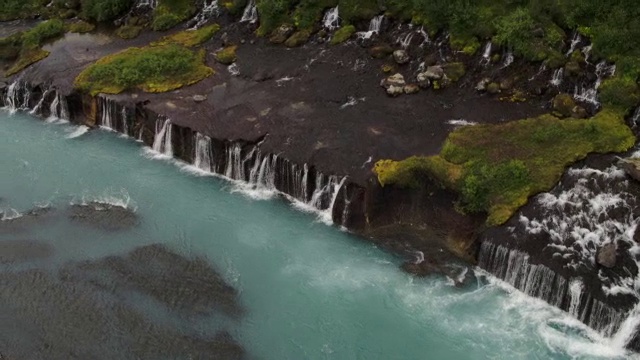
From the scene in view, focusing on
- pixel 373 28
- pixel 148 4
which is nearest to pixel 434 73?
pixel 373 28

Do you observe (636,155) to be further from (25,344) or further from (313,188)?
(25,344)

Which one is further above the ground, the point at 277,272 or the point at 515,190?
the point at 515,190

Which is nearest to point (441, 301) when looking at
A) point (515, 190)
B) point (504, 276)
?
point (504, 276)

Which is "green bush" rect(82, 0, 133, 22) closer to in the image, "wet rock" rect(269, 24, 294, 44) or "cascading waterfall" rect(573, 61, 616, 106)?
"wet rock" rect(269, 24, 294, 44)

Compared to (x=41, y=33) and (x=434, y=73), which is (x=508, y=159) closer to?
(x=434, y=73)

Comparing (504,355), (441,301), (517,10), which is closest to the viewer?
(504,355)

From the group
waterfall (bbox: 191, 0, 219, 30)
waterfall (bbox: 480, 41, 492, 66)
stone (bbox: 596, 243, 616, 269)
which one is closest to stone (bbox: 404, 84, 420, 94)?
waterfall (bbox: 480, 41, 492, 66)

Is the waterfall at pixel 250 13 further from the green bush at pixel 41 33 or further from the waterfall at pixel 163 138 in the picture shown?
the green bush at pixel 41 33
